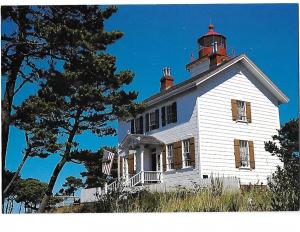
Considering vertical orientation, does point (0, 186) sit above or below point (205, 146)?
below

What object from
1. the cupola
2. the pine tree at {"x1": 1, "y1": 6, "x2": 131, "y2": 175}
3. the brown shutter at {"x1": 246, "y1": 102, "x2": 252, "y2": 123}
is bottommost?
the brown shutter at {"x1": 246, "y1": 102, "x2": 252, "y2": 123}

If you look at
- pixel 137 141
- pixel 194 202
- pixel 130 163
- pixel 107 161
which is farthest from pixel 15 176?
pixel 130 163

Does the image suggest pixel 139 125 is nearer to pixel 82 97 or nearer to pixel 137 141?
pixel 137 141

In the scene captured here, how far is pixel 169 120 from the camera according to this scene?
590 inches

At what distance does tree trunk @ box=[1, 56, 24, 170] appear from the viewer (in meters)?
9.55

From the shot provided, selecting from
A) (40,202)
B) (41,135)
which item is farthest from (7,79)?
(40,202)

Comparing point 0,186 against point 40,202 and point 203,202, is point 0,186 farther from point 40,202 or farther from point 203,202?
point 203,202

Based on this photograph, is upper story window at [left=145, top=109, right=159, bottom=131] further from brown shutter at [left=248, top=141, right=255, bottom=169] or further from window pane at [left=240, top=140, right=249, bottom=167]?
brown shutter at [left=248, top=141, right=255, bottom=169]

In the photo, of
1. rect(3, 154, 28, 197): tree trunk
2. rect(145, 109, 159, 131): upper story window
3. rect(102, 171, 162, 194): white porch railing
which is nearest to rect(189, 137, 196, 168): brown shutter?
rect(102, 171, 162, 194): white porch railing

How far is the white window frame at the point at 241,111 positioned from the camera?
14.1 metres

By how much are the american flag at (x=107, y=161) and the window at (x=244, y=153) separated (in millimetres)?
3899

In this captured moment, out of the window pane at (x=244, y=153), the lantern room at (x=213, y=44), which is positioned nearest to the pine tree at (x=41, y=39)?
the lantern room at (x=213, y=44)

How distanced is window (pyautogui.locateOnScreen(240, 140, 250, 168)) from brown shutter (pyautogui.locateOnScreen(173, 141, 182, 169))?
1.85 metres
